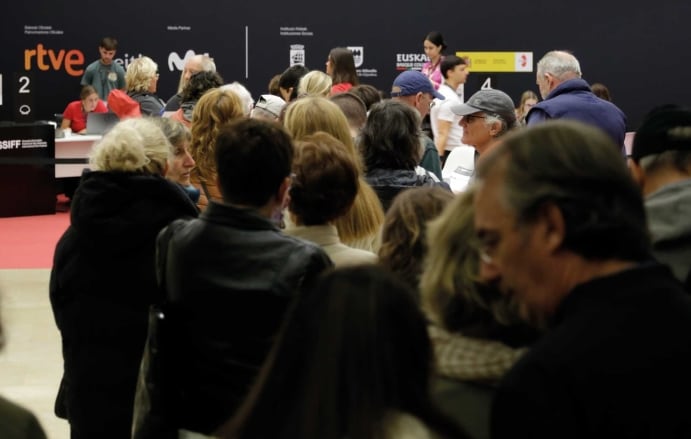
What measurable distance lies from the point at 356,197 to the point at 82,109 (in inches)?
419

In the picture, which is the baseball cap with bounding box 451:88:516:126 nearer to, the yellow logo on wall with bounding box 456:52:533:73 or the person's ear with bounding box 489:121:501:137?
the person's ear with bounding box 489:121:501:137

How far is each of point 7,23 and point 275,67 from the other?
12.5ft

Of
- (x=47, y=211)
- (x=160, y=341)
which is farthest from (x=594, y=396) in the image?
(x=47, y=211)

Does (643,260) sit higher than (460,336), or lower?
higher

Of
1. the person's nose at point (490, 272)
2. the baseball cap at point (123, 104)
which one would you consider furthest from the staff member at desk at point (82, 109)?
the person's nose at point (490, 272)

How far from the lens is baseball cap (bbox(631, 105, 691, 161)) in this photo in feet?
9.40

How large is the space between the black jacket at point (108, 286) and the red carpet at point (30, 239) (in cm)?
621

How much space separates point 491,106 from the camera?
18.5 feet

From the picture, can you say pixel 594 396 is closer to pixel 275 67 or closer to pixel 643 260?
pixel 643 260

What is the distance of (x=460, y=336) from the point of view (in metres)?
2.06

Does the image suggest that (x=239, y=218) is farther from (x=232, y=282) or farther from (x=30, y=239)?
(x=30, y=239)

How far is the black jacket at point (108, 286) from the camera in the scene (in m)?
3.53

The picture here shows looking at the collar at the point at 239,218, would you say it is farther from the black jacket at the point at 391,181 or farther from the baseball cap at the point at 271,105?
the baseball cap at the point at 271,105

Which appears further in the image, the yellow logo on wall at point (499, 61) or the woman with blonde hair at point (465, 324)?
the yellow logo on wall at point (499, 61)
